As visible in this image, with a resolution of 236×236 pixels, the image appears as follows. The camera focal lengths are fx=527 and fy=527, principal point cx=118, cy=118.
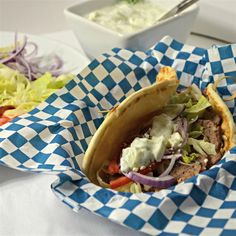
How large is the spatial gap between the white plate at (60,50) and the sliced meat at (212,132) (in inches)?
24.8

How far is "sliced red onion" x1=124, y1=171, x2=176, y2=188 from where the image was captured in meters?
1.27

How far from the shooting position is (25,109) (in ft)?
5.44

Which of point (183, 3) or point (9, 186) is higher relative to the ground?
point (183, 3)

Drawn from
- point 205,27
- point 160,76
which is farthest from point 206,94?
point 205,27

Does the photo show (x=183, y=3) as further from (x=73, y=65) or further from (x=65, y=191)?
(x=65, y=191)

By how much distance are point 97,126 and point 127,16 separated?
68cm

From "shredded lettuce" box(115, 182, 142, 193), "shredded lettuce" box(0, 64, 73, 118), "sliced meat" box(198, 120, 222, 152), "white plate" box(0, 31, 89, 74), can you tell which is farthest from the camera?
"white plate" box(0, 31, 89, 74)

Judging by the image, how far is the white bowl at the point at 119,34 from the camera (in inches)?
71.4

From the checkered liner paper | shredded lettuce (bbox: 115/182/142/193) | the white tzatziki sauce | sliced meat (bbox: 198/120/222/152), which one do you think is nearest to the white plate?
the white tzatziki sauce

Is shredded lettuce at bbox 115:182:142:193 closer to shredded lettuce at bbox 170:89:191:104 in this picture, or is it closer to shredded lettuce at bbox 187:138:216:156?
shredded lettuce at bbox 187:138:216:156

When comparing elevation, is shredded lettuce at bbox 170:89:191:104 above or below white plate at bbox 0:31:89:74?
above

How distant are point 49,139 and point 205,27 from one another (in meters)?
1.08

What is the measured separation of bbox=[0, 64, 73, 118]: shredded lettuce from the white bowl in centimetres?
17

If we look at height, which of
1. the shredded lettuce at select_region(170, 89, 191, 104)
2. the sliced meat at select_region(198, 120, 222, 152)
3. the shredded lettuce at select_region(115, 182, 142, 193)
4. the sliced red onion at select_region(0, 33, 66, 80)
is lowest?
the sliced red onion at select_region(0, 33, 66, 80)
